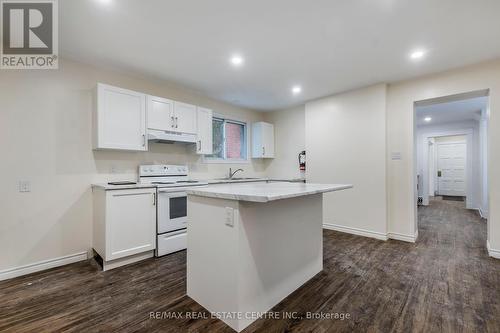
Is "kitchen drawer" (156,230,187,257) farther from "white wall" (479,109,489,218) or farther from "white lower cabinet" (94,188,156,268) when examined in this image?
"white wall" (479,109,489,218)

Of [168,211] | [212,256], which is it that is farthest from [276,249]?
[168,211]

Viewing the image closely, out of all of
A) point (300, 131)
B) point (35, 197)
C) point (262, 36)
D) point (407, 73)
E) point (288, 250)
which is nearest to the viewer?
point (288, 250)

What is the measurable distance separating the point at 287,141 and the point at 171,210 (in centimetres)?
321

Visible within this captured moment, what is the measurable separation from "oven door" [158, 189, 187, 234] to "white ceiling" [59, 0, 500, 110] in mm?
1769

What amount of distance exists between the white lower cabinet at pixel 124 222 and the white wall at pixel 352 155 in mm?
3103

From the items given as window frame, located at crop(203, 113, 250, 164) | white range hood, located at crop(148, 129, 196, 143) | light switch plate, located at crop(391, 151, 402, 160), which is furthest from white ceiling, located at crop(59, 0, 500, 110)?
window frame, located at crop(203, 113, 250, 164)

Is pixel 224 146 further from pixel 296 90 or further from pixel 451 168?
pixel 451 168

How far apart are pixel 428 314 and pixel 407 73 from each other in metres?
3.09

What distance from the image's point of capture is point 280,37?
242 centimetres

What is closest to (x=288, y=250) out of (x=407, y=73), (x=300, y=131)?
(x=407, y=73)

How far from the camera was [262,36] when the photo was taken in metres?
2.40

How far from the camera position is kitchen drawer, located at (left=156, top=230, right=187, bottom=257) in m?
3.01

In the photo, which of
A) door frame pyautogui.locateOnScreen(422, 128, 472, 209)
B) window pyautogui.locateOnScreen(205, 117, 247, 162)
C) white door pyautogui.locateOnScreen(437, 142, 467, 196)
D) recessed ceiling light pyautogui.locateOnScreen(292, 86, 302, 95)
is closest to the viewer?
recessed ceiling light pyautogui.locateOnScreen(292, 86, 302, 95)

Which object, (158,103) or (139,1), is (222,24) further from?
(158,103)
